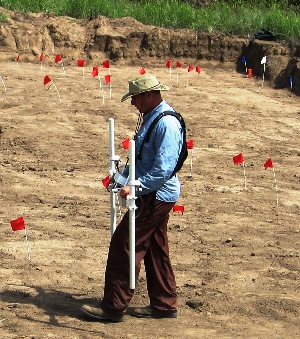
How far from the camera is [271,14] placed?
74.0 ft

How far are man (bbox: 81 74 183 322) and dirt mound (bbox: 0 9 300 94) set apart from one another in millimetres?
13104

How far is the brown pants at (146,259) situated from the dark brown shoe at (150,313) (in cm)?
4

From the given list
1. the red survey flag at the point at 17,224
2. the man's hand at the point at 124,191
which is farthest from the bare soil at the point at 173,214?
the man's hand at the point at 124,191

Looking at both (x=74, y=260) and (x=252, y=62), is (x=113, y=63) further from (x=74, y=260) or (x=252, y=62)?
(x=74, y=260)

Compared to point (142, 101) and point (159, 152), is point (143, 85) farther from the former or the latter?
point (159, 152)

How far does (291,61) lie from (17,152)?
28.1ft

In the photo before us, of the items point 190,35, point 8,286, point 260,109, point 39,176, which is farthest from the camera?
point 190,35

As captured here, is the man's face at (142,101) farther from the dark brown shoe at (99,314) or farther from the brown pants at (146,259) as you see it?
the dark brown shoe at (99,314)

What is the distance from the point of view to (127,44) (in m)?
21.3

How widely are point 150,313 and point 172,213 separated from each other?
3283 millimetres

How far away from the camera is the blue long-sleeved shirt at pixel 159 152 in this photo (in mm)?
6902

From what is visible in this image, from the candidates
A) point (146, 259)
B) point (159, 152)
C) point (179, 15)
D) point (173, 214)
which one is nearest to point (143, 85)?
point (159, 152)

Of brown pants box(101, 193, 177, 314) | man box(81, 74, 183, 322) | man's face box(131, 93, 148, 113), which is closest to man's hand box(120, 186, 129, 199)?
man box(81, 74, 183, 322)

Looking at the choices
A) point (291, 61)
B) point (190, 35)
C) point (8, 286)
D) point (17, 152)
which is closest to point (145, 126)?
point (8, 286)
